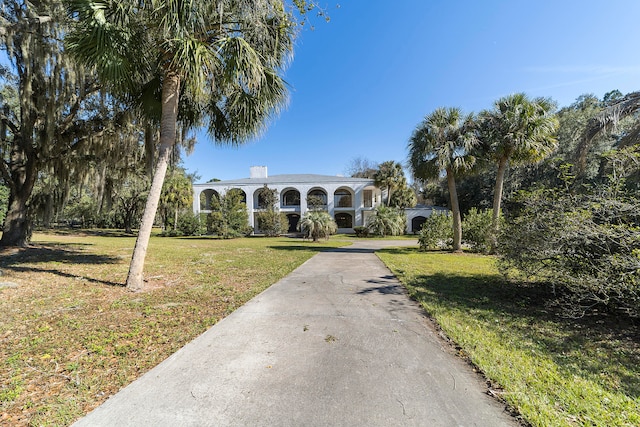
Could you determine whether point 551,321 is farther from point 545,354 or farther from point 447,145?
point 447,145

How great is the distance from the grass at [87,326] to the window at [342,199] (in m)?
28.0

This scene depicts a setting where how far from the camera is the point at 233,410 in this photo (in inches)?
82.7

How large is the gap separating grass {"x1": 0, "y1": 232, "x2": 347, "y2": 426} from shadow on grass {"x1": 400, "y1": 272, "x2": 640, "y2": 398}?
156 inches

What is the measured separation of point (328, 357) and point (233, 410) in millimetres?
1126

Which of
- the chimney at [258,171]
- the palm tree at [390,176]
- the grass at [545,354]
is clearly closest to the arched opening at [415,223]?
the palm tree at [390,176]

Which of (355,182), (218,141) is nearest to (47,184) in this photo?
(218,141)

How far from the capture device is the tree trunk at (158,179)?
5.76 meters

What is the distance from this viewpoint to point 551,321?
4.15 meters

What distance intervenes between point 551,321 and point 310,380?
3908mm

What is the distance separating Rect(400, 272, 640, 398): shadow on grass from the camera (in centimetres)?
283

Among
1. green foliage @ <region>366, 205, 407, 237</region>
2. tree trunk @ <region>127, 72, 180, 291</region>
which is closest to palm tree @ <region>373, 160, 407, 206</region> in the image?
green foliage @ <region>366, 205, 407, 237</region>

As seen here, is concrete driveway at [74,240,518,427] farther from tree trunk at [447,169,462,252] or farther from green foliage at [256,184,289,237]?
green foliage at [256,184,289,237]

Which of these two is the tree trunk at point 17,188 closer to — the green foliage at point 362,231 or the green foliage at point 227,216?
the green foliage at point 227,216

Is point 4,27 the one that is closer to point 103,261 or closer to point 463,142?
point 103,261
